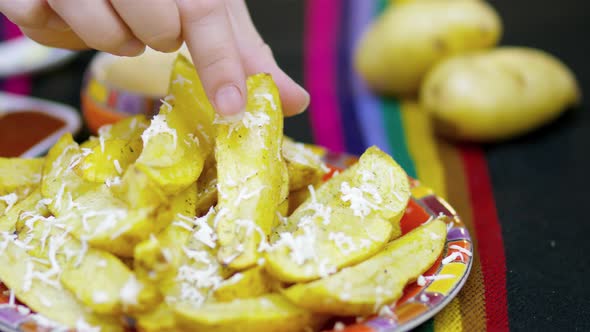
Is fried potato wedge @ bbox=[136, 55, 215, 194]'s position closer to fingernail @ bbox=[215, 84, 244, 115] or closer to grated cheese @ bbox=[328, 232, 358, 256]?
fingernail @ bbox=[215, 84, 244, 115]

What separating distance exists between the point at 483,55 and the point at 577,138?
0.37 meters

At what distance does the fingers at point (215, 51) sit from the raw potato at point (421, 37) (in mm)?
1300

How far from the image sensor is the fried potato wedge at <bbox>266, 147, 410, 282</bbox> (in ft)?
2.94

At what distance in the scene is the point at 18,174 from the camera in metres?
1.19

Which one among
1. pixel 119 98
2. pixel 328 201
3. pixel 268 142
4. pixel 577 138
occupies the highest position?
pixel 268 142

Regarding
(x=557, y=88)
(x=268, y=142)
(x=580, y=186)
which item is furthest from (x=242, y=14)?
(x=557, y=88)

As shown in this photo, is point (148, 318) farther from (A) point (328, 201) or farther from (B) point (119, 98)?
(B) point (119, 98)

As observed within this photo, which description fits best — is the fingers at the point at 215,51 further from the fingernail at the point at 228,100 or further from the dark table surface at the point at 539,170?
the dark table surface at the point at 539,170

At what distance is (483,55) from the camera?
81.6 inches

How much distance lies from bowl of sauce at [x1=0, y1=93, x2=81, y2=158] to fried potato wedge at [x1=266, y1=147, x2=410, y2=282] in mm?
797

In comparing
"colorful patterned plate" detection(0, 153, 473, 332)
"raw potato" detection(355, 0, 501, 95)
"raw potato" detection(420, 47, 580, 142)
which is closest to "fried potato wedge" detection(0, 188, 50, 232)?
"colorful patterned plate" detection(0, 153, 473, 332)

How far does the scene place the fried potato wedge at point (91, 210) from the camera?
89cm

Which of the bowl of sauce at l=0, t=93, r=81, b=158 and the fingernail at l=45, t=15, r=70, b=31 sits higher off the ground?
the fingernail at l=45, t=15, r=70, b=31

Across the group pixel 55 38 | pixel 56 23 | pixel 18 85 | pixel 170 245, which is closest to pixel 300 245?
pixel 170 245
